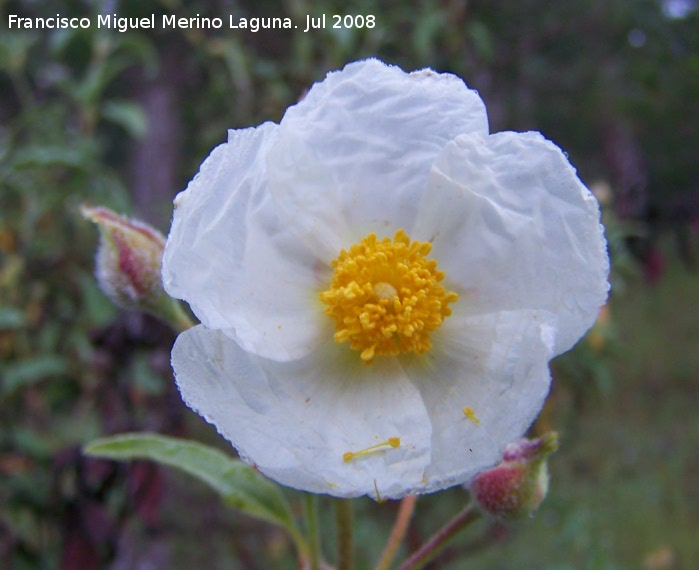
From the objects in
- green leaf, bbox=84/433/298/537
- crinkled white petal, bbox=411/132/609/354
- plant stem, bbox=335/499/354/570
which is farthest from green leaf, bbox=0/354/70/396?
crinkled white petal, bbox=411/132/609/354

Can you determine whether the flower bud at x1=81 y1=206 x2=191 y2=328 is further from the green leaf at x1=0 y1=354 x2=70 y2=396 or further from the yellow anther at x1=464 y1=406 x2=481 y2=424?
the green leaf at x1=0 y1=354 x2=70 y2=396

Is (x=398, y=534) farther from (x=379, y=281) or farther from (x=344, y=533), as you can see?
(x=379, y=281)

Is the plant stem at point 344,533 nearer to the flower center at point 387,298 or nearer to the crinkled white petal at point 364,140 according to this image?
the flower center at point 387,298

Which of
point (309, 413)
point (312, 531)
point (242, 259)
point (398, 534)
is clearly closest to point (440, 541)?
point (398, 534)

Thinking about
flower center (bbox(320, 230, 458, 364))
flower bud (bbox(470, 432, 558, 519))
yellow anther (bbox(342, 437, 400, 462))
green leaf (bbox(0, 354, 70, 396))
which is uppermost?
flower center (bbox(320, 230, 458, 364))

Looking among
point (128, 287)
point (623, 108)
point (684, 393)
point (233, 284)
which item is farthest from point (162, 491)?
point (684, 393)

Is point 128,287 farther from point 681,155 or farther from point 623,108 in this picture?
point 681,155

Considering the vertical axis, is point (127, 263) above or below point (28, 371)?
above
